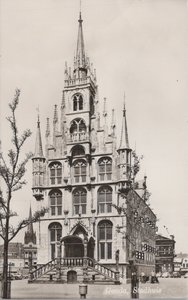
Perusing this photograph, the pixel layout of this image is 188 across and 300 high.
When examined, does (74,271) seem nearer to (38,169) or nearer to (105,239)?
(105,239)

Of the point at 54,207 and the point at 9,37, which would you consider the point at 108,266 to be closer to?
the point at 54,207

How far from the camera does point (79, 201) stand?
26.4m

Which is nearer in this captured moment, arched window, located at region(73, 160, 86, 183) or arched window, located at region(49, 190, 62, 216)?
arched window, located at region(73, 160, 86, 183)

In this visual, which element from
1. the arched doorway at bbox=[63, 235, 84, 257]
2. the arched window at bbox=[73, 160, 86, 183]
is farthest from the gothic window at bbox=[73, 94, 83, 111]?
the arched doorway at bbox=[63, 235, 84, 257]

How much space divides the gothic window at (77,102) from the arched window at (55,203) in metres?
5.20

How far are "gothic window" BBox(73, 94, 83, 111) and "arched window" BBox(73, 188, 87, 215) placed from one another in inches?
197

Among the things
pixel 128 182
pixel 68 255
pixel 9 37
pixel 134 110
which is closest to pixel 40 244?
pixel 68 255

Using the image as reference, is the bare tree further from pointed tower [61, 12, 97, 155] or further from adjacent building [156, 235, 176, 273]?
adjacent building [156, 235, 176, 273]

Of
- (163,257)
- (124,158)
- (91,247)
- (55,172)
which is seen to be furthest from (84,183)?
(163,257)

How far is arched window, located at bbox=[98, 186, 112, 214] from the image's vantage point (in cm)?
2588

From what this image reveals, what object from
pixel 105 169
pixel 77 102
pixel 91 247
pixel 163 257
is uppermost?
pixel 77 102

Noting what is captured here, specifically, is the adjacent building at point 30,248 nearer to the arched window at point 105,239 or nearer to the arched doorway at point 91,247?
the arched doorway at point 91,247

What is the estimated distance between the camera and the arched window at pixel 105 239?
25438 millimetres

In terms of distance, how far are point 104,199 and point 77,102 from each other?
614cm
